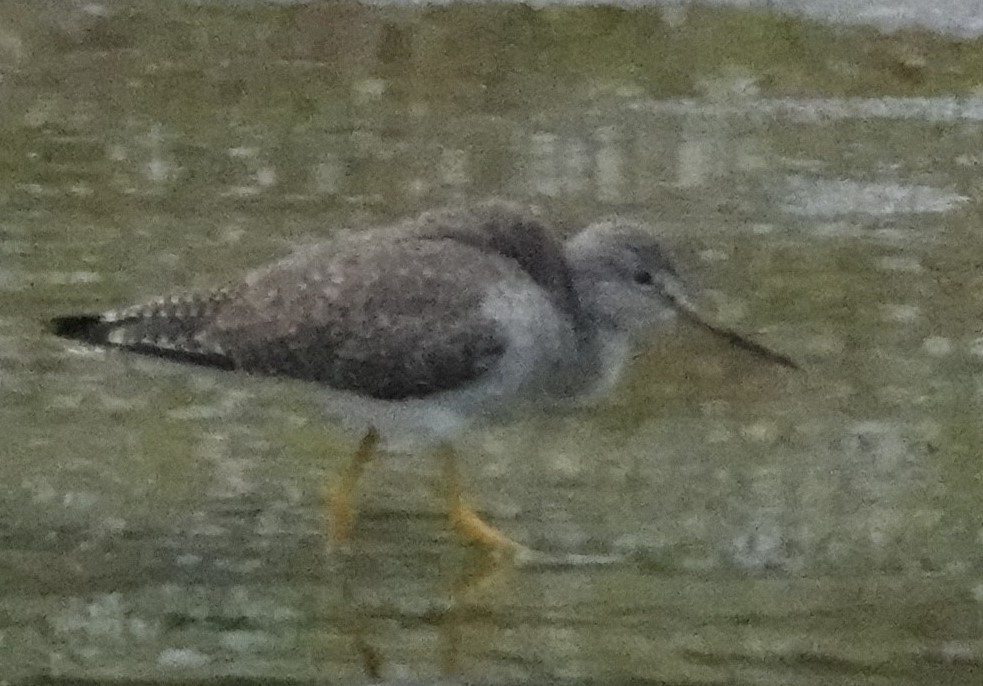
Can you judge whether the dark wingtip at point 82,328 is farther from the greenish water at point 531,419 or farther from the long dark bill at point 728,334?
the long dark bill at point 728,334

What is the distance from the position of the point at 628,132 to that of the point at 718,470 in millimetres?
652

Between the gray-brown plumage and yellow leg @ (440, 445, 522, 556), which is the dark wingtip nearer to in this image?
the gray-brown plumage

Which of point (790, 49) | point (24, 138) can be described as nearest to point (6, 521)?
point (24, 138)

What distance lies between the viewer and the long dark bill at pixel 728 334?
48.3 inches

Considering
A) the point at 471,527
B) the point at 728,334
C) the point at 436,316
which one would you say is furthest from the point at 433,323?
the point at 728,334

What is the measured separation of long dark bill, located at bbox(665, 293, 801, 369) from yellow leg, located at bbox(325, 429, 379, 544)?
0.86ft

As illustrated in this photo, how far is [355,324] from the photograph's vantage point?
3.69 feet

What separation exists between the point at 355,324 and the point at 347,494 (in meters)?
0.14

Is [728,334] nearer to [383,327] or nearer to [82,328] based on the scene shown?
[383,327]

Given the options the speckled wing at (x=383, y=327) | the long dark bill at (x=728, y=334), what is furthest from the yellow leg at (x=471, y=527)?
the long dark bill at (x=728, y=334)

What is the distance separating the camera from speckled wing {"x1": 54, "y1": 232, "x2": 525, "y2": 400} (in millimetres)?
1118

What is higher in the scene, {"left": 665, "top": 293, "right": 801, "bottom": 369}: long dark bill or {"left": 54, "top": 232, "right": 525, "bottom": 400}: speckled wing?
{"left": 54, "top": 232, "right": 525, "bottom": 400}: speckled wing

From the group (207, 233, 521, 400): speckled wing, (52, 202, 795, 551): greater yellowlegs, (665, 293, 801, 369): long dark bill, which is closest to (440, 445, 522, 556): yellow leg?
(52, 202, 795, 551): greater yellowlegs

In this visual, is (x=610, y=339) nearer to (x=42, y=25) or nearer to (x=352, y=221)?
(x=352, y=221)
